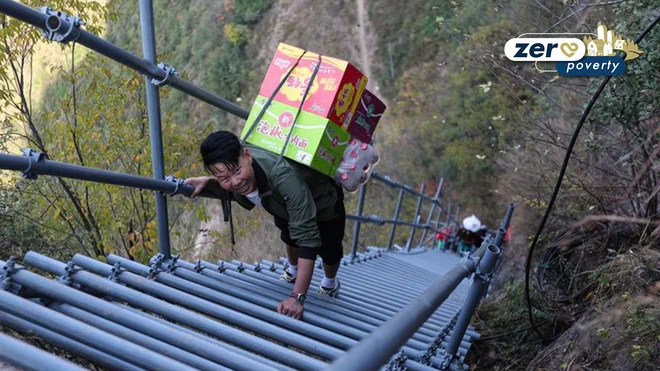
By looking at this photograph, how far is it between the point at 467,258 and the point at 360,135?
1.00 meters

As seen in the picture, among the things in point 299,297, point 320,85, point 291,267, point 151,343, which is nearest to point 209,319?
point 151,343

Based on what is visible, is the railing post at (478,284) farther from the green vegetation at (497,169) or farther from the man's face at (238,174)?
the man's face at (238,174)

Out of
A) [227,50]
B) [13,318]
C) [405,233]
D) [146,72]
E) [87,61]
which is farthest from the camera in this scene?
[227,50]

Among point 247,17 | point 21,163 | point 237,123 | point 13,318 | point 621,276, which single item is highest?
point 247,17

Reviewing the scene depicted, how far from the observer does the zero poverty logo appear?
4305mm

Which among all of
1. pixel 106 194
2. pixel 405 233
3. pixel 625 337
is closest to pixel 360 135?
pixel 625 337

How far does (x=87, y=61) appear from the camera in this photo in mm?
7250

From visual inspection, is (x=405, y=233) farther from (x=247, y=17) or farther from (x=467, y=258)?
(x=467, y=258)

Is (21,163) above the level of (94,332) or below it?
above

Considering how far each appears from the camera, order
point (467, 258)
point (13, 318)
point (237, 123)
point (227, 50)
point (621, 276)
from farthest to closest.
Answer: point (227, 50)
point (237, 123)
point (621, 276)
point (467, 258)
point (13, 318)

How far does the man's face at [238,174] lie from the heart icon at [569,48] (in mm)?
3579

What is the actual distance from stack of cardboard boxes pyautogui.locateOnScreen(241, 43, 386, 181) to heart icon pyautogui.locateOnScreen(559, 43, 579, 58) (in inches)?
116

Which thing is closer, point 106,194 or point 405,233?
point 106,194

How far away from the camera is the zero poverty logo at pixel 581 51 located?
4305 millimetres
